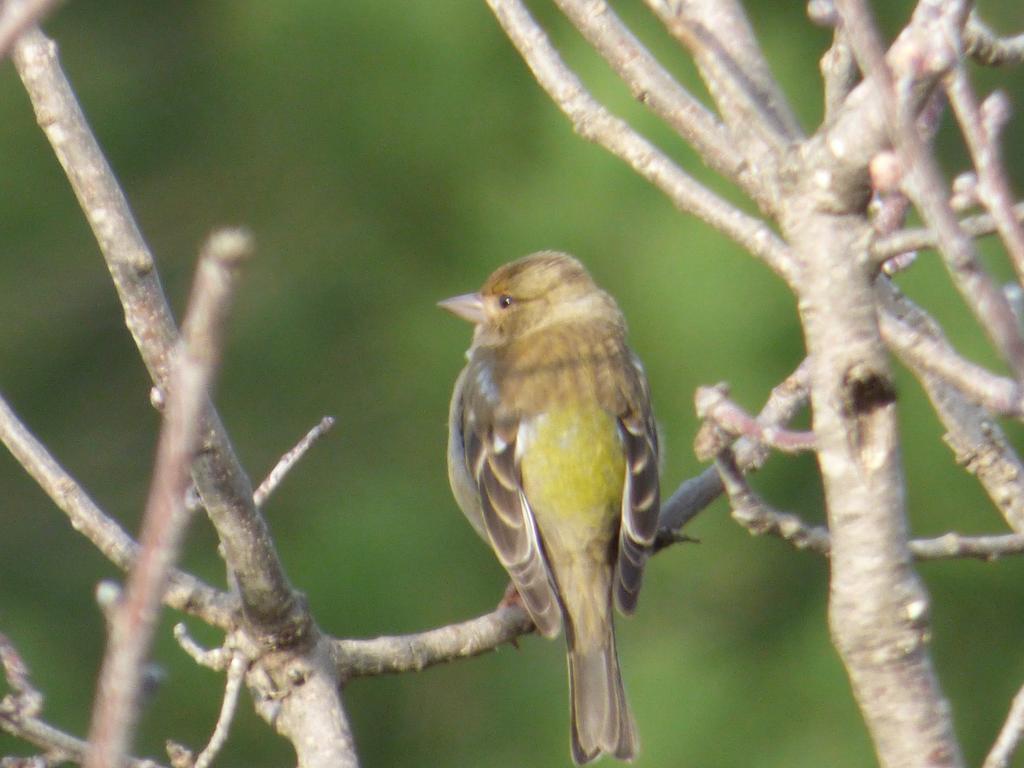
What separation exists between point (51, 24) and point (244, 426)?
186 cm

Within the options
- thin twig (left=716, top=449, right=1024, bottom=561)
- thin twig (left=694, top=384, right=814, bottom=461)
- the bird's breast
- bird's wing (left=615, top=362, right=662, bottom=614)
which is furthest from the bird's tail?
thin twig (left=694, top=384, right=814, bottom=461)

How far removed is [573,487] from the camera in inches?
179

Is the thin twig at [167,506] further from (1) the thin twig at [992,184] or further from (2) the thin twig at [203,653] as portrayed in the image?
(2) the thin twig at [203,653]

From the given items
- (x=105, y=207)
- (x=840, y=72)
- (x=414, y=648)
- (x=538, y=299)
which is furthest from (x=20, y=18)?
(x=538, y=299)

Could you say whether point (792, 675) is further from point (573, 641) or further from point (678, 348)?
point (573, 641)

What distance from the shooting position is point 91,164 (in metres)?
2.35

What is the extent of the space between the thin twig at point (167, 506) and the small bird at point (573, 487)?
120 inches

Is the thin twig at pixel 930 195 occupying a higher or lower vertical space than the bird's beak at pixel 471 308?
lower

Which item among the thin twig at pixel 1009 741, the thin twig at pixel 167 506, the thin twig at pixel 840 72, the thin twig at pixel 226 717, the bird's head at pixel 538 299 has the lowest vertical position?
the thin twig at pixel 1009 741

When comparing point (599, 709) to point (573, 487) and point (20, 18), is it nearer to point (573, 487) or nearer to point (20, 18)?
point (573, 487)

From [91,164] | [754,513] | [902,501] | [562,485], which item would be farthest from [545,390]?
[902,501]

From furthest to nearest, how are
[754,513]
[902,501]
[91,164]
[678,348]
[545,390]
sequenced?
1. [678,348]
2. [545,390]
3. [91,164]
4. [754,513]
5. [902,501]

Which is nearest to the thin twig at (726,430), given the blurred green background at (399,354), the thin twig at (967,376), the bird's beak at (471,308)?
the thin twig at (967,376)

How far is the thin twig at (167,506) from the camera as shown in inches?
42.2
